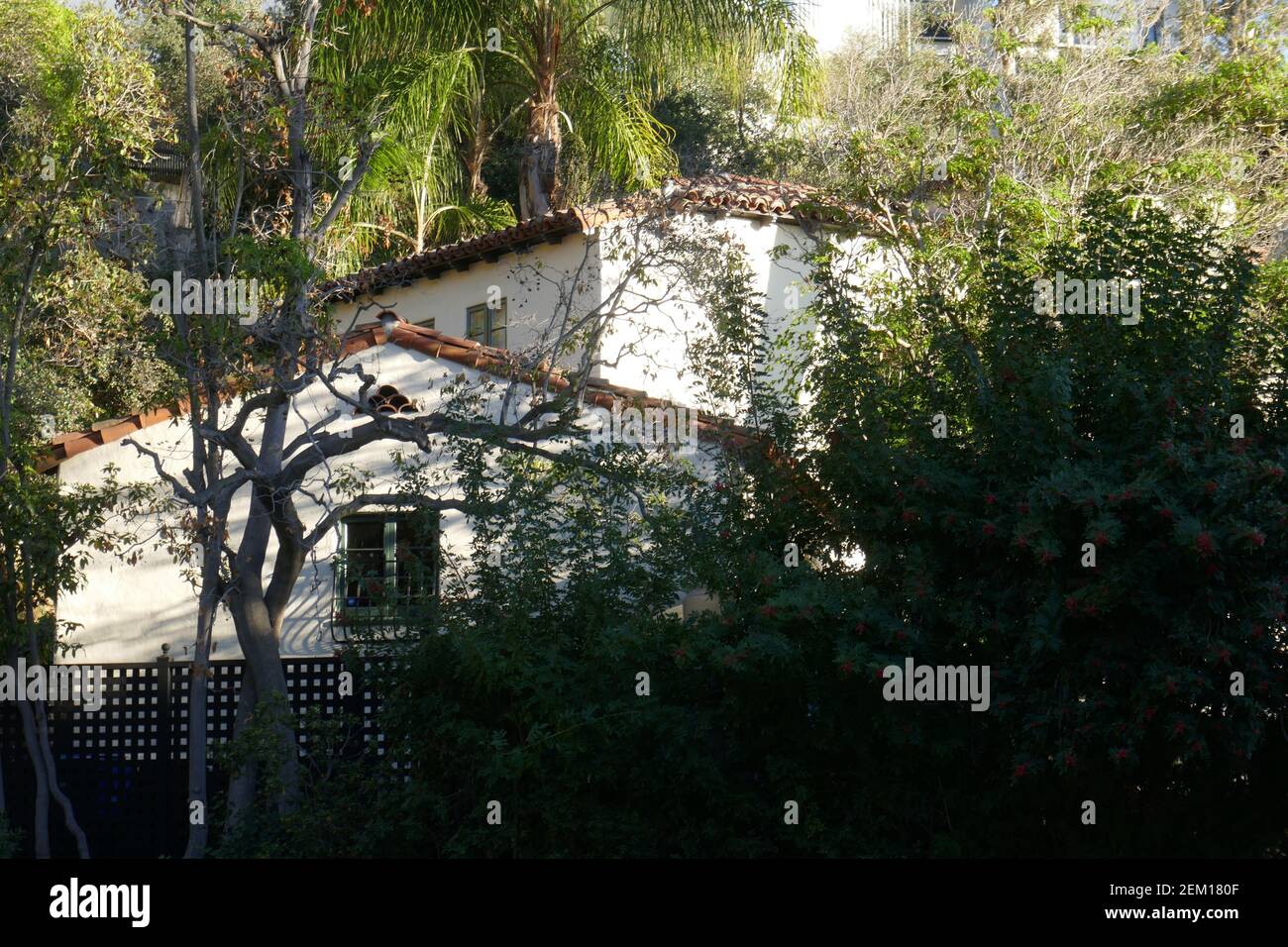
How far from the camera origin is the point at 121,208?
9812 millimetres

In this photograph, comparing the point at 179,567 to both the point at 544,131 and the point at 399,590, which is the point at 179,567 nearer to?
the point at 399,590

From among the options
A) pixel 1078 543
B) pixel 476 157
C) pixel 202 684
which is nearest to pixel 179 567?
pixel 202 684

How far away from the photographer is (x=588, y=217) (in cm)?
1470

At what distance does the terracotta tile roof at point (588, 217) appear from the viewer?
14398 mm

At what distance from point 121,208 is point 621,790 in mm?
5983

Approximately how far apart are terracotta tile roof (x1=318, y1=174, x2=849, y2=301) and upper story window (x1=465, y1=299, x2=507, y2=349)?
2.13ft

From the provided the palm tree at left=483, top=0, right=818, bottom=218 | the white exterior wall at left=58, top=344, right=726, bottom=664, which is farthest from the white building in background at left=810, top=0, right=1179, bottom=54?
the white exterior wall at left=58, top=344, right=726, bottom=664

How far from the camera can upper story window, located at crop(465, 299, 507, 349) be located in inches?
657

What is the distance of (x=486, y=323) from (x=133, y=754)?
27.7ft

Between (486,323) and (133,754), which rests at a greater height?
(486,323)

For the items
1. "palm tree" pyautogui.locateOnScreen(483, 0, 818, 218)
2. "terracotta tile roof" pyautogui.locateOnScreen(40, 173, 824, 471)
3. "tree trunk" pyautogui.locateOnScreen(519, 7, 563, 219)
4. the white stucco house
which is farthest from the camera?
"tree trunk" pyautogui.locateOnScreen(519, 7, 563, 219)

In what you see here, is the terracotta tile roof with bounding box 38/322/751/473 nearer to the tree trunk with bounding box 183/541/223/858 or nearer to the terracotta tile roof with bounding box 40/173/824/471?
the terracotta tile roof with bounding box 40/173/824/471
